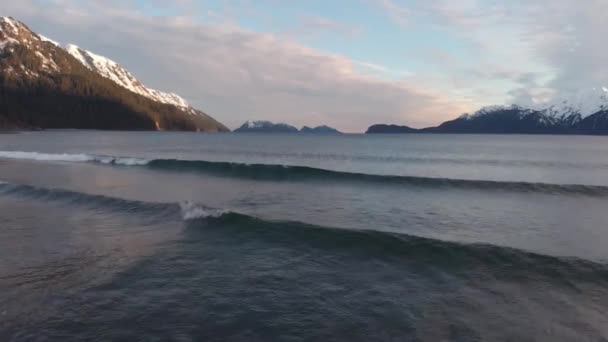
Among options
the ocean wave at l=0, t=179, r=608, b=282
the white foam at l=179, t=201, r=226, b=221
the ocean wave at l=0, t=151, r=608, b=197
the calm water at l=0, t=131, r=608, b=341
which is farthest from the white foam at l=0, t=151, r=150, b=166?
the white foam at l=179, t=201, r=226, b=221

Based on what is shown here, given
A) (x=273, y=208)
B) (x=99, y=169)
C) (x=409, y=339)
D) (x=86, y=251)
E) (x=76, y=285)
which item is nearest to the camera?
(x=409, y=339)

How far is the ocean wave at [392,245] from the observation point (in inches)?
440

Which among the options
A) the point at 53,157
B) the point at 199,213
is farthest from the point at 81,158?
the point at 199,213

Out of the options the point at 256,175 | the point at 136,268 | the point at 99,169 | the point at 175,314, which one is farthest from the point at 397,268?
the point at 99,169

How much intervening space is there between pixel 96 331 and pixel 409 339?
6.22m

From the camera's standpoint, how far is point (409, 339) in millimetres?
7113

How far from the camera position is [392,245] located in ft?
43.2

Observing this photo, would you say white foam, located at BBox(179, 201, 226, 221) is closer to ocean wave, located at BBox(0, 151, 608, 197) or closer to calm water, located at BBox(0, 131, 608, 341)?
calm water, located at BBox(0, 131, 608, 341)

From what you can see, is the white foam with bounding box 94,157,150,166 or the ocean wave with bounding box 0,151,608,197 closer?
the ocean wave with bounding box 0,151,608,197

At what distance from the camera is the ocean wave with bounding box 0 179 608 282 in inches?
440

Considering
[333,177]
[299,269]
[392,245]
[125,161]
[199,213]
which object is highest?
[125,161]

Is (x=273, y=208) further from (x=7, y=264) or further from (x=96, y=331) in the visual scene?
(x=96, y=331)

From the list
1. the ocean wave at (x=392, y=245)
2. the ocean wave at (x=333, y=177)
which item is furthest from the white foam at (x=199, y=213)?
the ocean wave at (x=333, y=177)

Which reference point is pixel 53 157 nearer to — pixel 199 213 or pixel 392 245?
pixel 199 213
